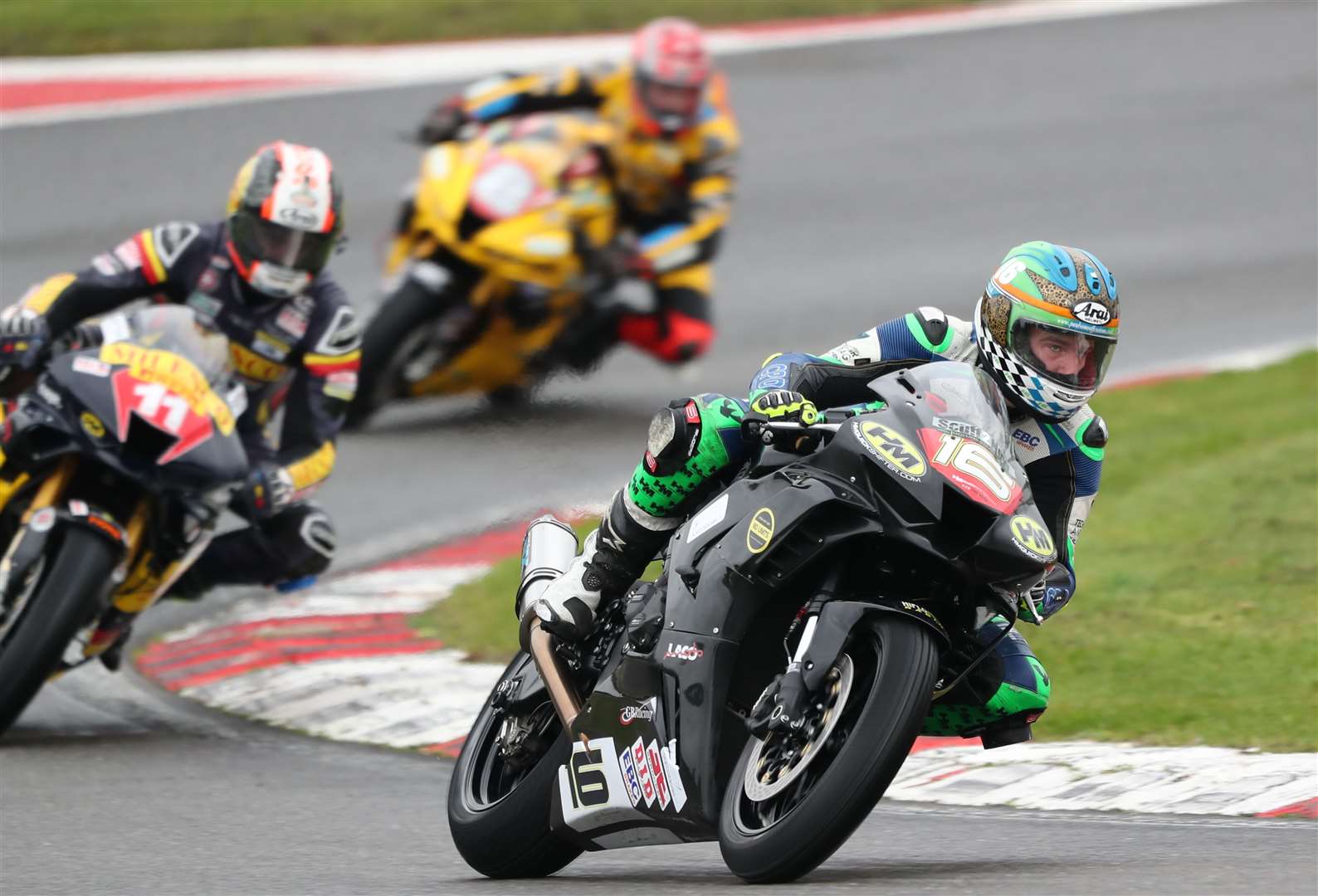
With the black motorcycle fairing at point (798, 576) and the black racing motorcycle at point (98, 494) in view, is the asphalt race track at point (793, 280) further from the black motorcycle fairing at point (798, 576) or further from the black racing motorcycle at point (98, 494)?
the black racing motorcycle at point (98, 494)

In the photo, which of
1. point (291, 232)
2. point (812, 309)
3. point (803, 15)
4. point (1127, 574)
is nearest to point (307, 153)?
point (291, 232)

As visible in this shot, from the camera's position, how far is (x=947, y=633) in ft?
15.6

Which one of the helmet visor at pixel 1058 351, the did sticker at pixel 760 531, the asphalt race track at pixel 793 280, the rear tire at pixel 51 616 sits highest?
the helmet visor at pixel 1058 351

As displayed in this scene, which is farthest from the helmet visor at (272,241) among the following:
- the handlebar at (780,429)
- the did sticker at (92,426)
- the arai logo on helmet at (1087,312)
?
the arai logo on helmet at (1087,312)

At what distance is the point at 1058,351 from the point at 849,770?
1269 mm

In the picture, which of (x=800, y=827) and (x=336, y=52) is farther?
Result: (x=336, y=52)

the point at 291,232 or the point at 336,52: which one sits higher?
the point at 291,232

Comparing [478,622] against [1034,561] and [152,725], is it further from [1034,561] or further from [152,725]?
[1034,561]

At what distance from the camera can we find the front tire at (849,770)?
427 cm

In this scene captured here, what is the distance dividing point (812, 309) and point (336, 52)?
246 inches

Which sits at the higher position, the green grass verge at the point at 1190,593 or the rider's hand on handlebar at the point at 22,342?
the rider's hand on handlebar at the point at 22,342

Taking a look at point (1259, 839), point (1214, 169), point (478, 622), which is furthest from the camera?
point (1214, 169)

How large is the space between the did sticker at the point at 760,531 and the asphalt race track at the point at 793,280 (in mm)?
748

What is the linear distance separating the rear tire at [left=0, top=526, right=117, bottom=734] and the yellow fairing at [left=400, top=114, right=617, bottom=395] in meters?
4.98
